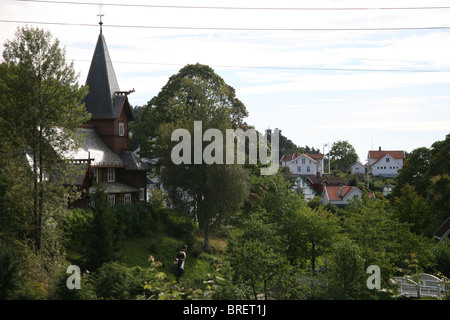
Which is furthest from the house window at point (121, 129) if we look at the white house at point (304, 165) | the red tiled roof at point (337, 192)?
the white house at point (304, 165)

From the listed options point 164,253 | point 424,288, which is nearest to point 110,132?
point 164,253

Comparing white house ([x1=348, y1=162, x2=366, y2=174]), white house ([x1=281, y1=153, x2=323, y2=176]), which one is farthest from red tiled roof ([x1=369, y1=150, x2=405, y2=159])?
white house ([x1=281, y1=153, x2=323, y2=176])

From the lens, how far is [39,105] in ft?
61.7

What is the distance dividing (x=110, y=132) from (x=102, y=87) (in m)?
4.07

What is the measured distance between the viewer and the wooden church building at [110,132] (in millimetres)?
35531

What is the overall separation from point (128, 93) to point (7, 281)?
26.7 meters

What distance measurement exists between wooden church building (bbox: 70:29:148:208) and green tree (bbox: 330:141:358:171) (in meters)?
77.8

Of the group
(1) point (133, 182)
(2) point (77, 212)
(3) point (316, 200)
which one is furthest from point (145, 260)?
(3) point (316, 200)

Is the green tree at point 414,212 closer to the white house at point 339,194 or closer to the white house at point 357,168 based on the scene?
the white house at point 339,194

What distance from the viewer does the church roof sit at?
37.7 m

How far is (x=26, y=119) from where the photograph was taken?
1855 centimetres

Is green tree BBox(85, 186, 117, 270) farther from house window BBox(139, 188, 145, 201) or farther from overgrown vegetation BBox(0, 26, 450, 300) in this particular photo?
house window BBox(139, 188, 145, 201)

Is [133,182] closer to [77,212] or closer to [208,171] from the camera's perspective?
[208,171]
